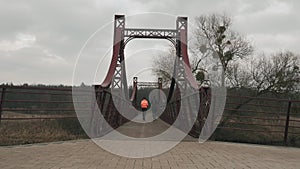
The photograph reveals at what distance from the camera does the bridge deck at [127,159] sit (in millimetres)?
3688

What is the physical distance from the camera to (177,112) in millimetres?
10094

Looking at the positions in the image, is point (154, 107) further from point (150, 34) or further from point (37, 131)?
point (37, 131)

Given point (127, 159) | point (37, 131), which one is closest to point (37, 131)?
point (37, 131)

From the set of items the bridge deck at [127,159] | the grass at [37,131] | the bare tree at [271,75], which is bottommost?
the bridge deck at [127,159]

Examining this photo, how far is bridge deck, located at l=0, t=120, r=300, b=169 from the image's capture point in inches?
145

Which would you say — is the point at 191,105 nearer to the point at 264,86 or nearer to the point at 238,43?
the point at 264,86

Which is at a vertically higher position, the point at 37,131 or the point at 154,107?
the point at 154,107

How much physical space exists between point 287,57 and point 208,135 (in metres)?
14.3

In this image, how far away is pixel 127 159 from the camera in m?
4.10

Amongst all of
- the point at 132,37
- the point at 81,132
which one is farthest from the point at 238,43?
the point at 81,132

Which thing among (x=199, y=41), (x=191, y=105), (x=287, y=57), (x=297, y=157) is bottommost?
(x=297, y=157)

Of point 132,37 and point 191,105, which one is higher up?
point 132,37

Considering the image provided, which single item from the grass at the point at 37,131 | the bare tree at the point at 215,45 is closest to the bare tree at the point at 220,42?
the bare tree at the point at 215,45

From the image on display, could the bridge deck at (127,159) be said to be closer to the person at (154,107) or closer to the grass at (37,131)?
the grass at (37,131)
